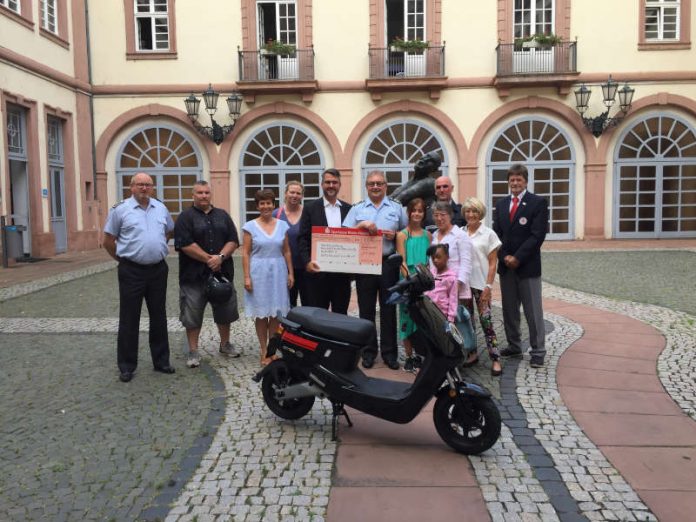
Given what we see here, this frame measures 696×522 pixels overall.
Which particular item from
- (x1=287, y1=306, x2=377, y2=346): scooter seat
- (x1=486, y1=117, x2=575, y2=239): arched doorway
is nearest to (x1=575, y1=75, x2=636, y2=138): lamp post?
(x1=486, y1=117, x2=575, y2=239): arched doorway

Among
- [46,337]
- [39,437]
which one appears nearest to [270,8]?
[46,337]

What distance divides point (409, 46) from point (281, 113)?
13.7ft

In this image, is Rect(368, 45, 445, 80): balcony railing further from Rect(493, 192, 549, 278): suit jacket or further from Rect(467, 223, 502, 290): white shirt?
Rect(467, 223, 502, 290): white shirt

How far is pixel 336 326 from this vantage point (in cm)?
399

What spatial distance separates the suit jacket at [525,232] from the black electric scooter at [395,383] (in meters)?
1.95

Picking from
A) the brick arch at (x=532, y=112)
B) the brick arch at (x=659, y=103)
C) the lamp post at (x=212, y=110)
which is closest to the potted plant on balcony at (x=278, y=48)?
the lamp post at (x=212, y=110)

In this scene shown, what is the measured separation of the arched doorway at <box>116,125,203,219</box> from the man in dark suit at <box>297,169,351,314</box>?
1461cm

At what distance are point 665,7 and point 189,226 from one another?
1839cm

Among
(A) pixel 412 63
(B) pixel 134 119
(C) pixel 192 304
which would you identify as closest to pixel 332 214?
(C) pixel 192 304

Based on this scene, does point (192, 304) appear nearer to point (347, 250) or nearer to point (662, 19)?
point (347, 250)

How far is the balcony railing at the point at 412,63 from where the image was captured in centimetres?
1891

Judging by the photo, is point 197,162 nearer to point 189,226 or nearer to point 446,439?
point 189,226

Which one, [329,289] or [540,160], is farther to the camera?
[540,160]

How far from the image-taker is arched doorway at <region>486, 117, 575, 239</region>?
1927 centimetres
